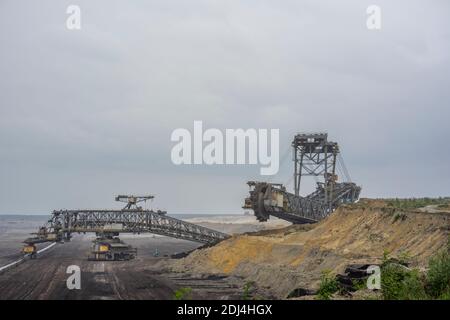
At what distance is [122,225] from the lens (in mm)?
73812

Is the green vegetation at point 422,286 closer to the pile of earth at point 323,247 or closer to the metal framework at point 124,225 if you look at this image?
the pile of earth at point 323,247

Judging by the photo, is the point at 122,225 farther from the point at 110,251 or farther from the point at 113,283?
the point at 113,283

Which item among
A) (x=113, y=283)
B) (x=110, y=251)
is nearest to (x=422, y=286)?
(x=113, y=283)

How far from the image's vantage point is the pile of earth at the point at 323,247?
35.8 metres

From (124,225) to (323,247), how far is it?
1476 inches

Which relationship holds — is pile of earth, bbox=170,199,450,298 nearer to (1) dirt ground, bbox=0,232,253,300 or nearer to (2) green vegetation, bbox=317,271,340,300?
(1) dirt ground, bbox=0,232,253,300

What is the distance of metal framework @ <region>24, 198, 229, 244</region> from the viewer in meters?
73.1

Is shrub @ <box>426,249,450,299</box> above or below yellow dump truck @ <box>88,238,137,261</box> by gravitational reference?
above

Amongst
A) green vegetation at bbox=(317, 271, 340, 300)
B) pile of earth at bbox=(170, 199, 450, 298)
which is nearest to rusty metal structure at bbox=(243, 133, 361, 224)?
pile of earth at bbox=(170, 199, 450, 298)

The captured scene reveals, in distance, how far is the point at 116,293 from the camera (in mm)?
36875
